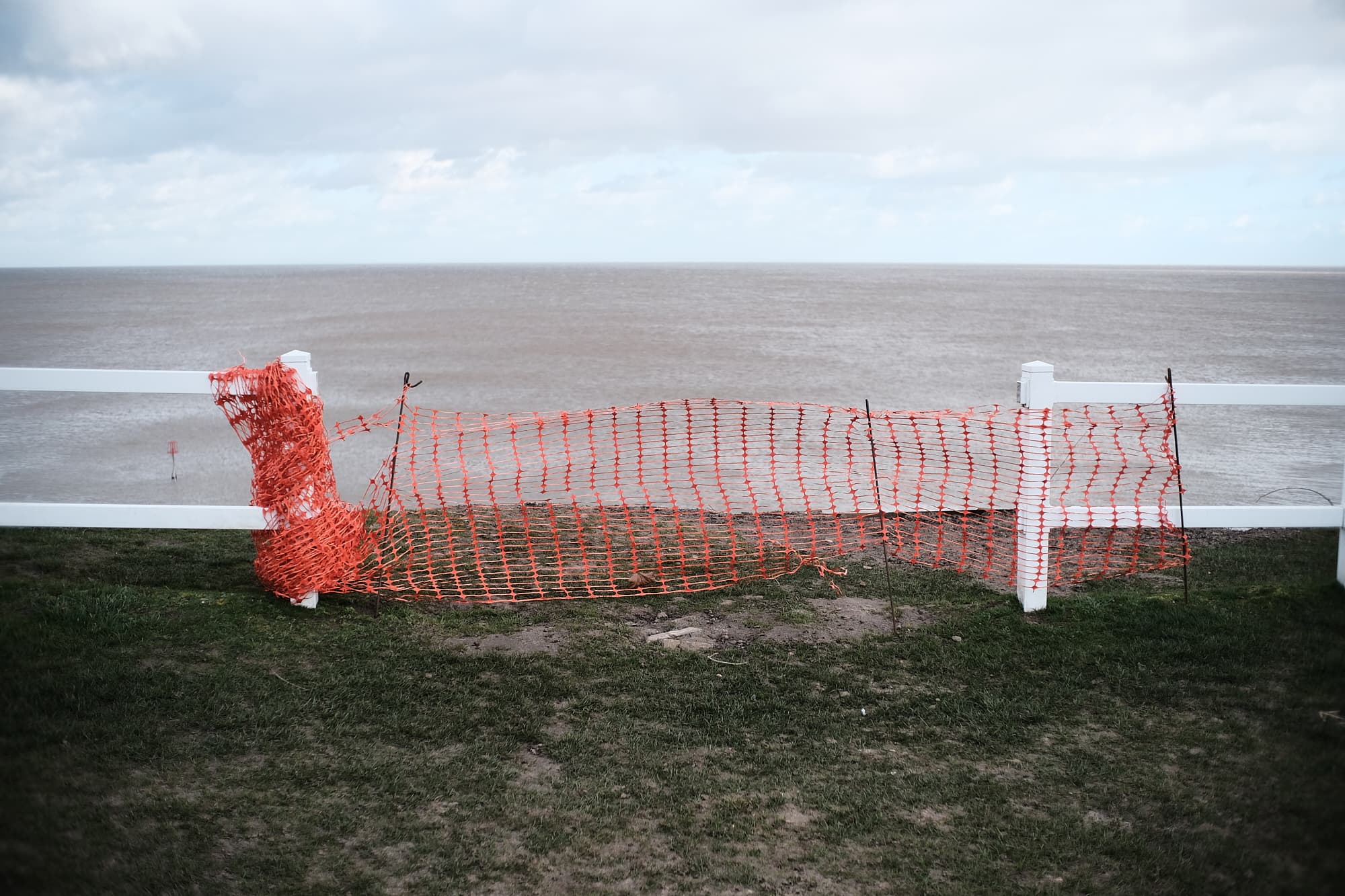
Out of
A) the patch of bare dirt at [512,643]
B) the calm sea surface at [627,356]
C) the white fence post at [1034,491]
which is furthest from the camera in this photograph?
the calm sea surface at [627,356]

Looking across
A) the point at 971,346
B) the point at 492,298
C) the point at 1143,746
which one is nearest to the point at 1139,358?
the point at 971,346

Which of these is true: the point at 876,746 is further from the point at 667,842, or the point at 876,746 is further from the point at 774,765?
the point at 667,842

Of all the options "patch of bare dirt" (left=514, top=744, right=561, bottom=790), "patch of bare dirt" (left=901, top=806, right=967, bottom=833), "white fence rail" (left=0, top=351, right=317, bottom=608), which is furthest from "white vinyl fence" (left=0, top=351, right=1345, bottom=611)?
"patch of bare dirt" (left=901, top=806, right=967, bottom=833)

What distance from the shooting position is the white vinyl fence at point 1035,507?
18.4 feet

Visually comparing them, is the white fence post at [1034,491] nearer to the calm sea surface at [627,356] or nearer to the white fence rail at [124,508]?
the white fence rail at [124,508]

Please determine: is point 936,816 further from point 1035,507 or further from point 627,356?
point 627,356

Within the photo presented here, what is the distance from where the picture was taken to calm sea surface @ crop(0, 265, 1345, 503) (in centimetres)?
1441

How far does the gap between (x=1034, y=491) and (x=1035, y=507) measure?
9 cm

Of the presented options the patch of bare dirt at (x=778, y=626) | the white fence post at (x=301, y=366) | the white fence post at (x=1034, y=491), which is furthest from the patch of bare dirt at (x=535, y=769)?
the white fence post at (x=1034, y=491)

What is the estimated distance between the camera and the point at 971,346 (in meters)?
38.8

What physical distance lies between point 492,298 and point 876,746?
3176 inches

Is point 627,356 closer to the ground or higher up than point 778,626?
higher up

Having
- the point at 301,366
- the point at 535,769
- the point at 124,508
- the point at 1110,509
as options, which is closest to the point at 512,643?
the point at 535,769

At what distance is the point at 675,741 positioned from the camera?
4398mm
